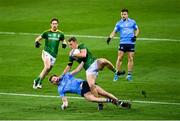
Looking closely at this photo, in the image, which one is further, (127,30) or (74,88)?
(127,30)

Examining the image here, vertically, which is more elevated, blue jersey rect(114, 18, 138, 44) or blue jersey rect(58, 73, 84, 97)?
blue jersey rect(114, 18, 138, 44)

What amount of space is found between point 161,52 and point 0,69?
8022mm

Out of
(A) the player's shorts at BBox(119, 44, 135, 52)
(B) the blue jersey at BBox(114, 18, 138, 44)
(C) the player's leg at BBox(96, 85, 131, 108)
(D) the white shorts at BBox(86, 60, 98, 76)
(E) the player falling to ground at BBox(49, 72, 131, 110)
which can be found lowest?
(C) the player's leg at BBox(96, 85, 131, 108)

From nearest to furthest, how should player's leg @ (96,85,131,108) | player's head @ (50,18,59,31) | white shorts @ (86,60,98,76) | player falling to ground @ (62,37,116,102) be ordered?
player's leg @ (96,85,131,108)
player falling to ground @ (62,37,116,102)
white shorts @ (86,60,98,76)
player's head @ (50,18,59,31)

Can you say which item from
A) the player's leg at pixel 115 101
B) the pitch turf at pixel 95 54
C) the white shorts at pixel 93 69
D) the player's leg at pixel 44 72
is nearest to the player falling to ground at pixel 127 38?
the pitch turf at pixel 95 54

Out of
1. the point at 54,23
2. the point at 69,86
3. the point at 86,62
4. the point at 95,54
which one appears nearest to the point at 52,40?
the point at 54,23

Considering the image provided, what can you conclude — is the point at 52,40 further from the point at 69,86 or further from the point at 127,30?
the point at 69,86

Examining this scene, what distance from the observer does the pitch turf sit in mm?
27516

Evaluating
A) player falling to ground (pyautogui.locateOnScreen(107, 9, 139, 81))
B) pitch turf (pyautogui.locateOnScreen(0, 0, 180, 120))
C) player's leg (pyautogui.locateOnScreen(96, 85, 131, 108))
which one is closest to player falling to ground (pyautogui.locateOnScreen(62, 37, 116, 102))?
player's leg (pyautogui.locateOnScreen(96, 85, 131, 108))

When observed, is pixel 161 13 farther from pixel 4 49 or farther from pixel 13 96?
pixel 13 96

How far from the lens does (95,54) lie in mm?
38562

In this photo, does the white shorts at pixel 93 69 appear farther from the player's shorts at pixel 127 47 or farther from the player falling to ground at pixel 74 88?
the player's shorts at pixel 127 47

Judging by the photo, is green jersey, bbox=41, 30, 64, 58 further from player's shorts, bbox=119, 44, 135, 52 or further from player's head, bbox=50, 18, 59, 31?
player's shorts, bbox=119, 44, 135, 52

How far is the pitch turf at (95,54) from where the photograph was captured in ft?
90.3
